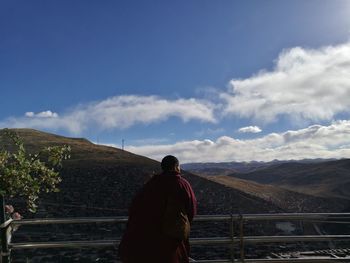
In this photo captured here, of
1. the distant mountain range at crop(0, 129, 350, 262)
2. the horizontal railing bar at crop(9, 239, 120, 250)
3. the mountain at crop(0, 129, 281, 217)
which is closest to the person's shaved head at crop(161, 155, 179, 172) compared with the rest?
the horizontal railing bar at crop(9, 239, 120, 250)

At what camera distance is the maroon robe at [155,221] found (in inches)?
240

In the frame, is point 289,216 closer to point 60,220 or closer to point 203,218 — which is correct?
point 203,218

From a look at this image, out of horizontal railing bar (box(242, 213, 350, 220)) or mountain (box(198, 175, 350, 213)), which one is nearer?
horizontal railing bar (box(242, 213, 350, 220))

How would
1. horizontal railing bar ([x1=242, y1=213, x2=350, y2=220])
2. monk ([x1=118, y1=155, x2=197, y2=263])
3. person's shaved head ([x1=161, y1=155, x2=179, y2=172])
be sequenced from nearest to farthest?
monk ([x1=118, y1=155, x2=197, y2=263])
person's shaved head ([x1=161, y1=155, x2=179, y2=172])
horizontal railing bar ([x1=242, y1=213, x2=350, y2=220])

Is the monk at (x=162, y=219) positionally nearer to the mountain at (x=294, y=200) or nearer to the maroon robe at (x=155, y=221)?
the maroon robe at (x=155, y=221)

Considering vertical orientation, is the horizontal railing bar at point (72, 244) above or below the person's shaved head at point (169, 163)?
below

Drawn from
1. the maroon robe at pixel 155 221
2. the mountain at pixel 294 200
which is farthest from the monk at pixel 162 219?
the mountain at pixel 294 200

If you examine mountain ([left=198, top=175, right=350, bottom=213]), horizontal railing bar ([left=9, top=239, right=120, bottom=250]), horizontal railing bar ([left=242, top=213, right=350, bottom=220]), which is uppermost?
horizontal railing bar ([left=242, top=213, right=350, bottom=220])

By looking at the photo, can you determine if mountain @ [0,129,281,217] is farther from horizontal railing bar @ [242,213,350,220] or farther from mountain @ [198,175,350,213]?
horizontal railing bar @ [242,213,350,220]

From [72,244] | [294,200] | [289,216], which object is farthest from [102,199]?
[294,200]

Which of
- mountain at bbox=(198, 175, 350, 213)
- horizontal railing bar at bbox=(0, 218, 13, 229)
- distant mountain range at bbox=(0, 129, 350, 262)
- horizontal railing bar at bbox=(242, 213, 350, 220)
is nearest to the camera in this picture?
horizontal railing bar at bbox=(0, 218, 13, 229)

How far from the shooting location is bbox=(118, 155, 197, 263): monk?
606 cm

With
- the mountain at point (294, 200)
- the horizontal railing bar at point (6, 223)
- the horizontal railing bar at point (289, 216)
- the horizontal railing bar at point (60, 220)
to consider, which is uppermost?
the horizontal railing bar at point (289, 216)

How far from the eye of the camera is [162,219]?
6.10 meters
